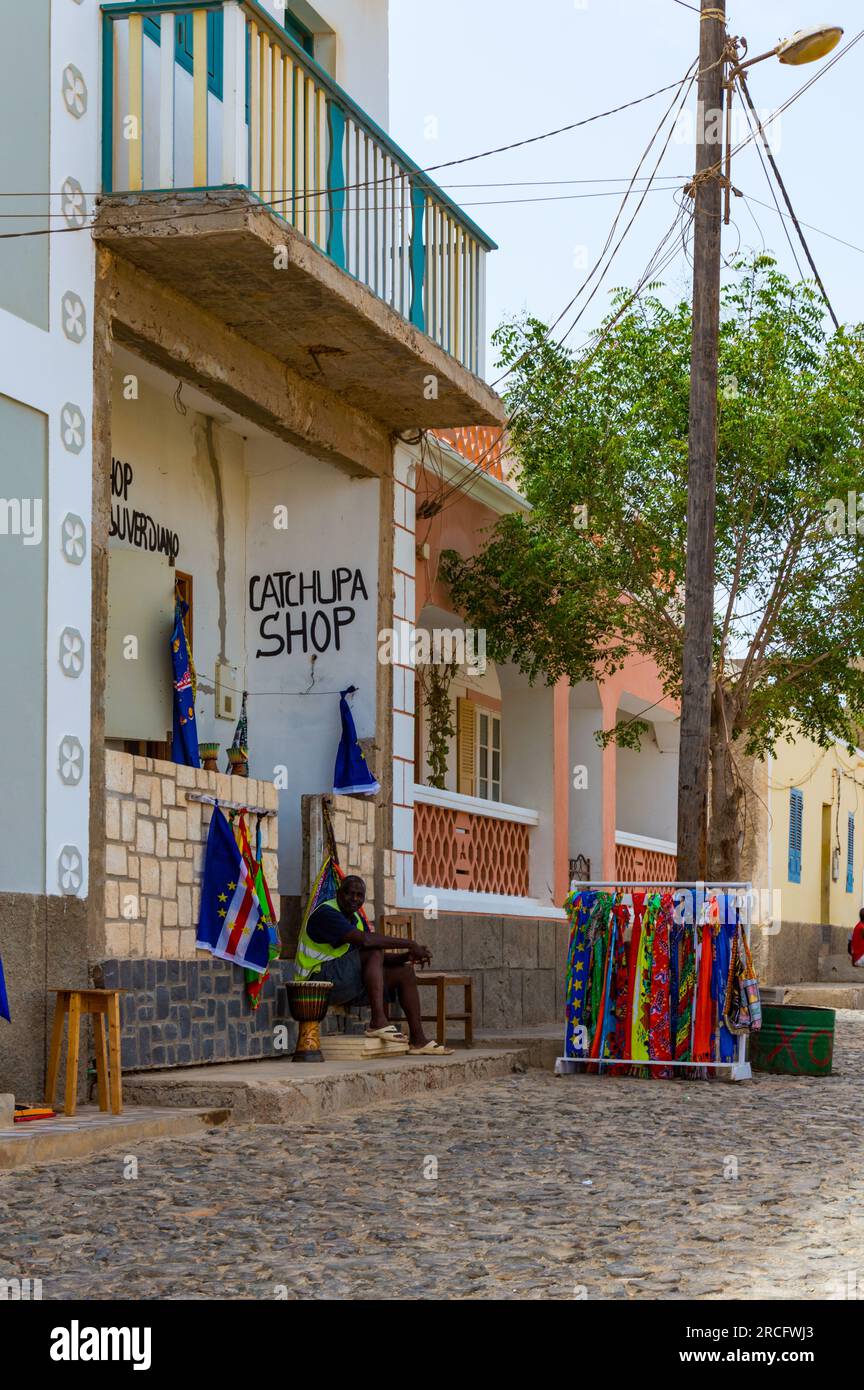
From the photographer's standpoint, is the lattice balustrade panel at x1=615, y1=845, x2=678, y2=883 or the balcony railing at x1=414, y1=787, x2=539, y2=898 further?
the lattice balustrade panel at x1=615, y1=845, x2=678, y2=883

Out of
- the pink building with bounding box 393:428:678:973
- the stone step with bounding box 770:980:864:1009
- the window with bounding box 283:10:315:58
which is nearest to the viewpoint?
the window with bounding box 283:10:315:58

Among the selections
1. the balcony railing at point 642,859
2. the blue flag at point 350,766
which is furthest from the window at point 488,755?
the blue flag at point 350,766

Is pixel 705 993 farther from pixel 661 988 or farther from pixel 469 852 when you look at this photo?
pixel 469 852

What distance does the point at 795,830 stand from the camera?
2888cm

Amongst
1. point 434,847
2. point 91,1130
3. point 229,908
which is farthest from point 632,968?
point 91,1130

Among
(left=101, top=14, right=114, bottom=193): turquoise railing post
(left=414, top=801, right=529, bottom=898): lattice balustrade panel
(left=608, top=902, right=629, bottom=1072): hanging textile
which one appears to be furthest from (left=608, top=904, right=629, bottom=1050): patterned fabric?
(left=101, top=14, right=114, bottom=193): turquoise railing post

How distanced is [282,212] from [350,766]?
13.9ft

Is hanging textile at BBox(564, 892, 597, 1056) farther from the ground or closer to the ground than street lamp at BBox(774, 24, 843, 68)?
closer to the ground

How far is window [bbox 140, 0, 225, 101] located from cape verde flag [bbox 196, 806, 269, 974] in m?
Answer: 4.59

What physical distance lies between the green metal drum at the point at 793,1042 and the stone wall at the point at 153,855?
4527 mm

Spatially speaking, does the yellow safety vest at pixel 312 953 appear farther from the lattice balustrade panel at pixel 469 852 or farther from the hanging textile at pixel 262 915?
the lattice balustrade panel at pixel 469 852

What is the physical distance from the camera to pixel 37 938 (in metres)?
9.30

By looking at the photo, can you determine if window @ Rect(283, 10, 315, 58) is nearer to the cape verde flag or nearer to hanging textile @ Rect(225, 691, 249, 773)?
hanging textile @ Rect(225, 691, 249, 773)

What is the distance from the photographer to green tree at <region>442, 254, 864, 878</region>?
1502 cm
